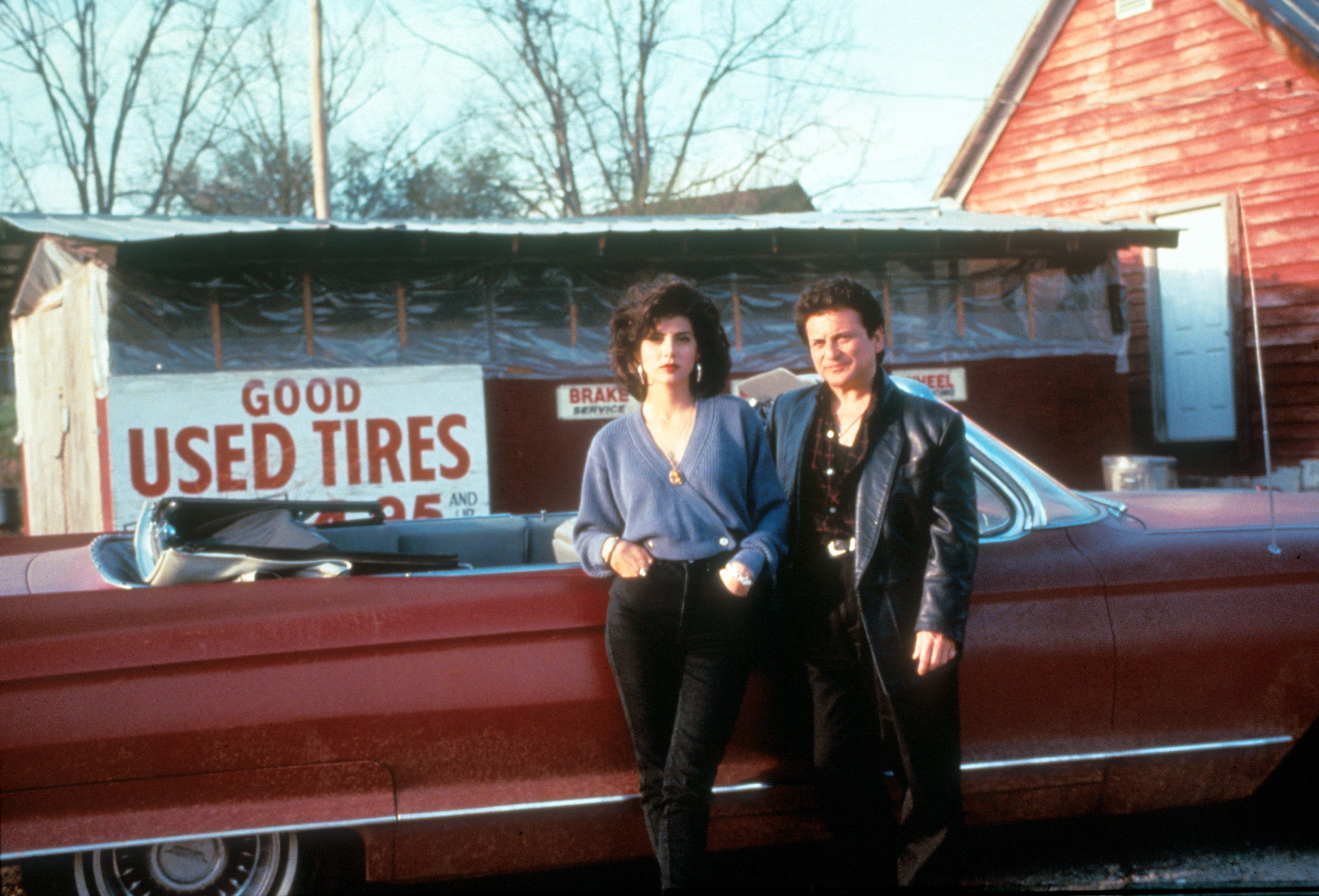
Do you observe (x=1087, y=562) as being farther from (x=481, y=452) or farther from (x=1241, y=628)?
(x=481, y=452)

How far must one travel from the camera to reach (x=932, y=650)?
93.3 inches

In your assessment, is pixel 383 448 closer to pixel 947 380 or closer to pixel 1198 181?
pixel 947 380

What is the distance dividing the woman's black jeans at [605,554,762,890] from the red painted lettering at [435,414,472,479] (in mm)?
6357

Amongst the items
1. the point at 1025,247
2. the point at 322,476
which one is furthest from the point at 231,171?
the point at 1025,247

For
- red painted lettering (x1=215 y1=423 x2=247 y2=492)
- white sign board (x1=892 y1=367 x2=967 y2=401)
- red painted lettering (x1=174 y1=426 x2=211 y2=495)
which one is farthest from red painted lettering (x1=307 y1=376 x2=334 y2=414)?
white sign board (x1=892 y1=367 x2=967 y2=401)

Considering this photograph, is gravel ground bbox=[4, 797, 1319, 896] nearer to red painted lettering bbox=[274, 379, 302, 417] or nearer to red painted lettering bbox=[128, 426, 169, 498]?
red painted lettering bbox=[128, 426, 169, 498]

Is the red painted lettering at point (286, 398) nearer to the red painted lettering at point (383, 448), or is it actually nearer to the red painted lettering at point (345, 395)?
the red painted lettering at point (345, 395)

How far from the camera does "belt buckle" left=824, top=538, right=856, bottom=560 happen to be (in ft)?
8.13

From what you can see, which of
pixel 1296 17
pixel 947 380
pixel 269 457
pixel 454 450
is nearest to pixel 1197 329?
pixel 1296 17

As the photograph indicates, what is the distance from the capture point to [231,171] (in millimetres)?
25828

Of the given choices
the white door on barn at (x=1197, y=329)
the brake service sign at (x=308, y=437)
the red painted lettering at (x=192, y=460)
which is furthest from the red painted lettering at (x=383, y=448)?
the white door on barn at (x=1197, y=329)

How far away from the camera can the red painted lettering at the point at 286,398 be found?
8.36 m

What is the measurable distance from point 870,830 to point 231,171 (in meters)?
26.9

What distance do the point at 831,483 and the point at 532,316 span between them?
678cm
